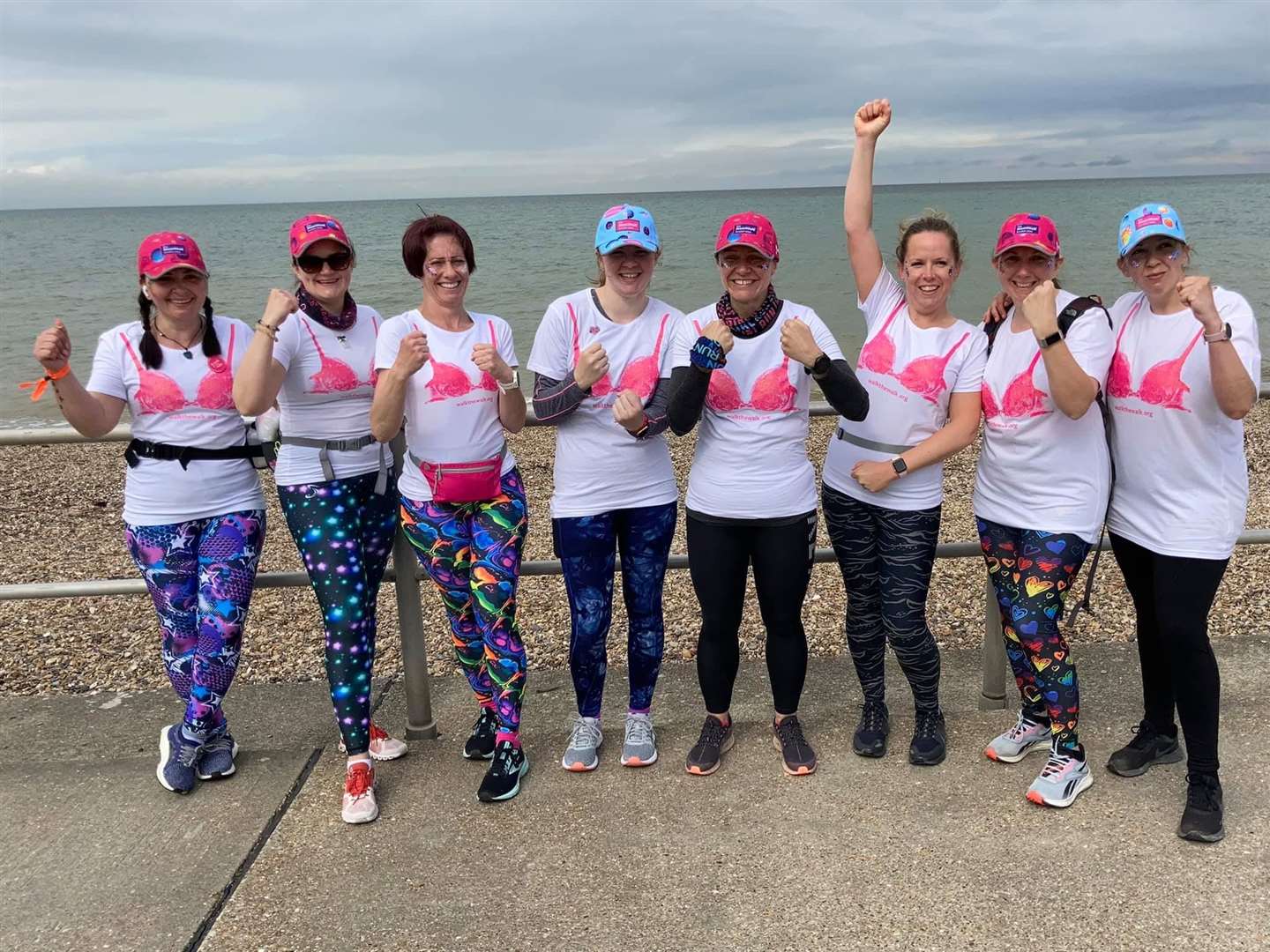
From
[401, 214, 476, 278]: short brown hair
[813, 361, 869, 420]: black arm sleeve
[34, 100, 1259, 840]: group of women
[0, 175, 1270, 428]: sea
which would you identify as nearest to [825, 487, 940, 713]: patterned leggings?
[34, 100, 1259, 840]: group of women

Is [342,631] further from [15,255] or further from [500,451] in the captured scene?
[15,255]

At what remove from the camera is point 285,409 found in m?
2.93

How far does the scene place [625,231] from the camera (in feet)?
9.47

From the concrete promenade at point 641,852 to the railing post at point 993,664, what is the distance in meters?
0.08

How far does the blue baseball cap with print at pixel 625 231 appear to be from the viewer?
9.44 feet

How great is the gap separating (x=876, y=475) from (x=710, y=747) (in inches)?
41.3

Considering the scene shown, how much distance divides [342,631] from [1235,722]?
3010 mm

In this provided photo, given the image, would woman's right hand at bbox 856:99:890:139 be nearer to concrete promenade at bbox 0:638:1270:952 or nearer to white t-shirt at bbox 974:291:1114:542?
white t-shirt at bbox 974:291:1114:542

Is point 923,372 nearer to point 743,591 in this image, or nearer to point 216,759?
point 743,591

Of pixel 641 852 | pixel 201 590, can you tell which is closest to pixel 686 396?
pixel 641 852

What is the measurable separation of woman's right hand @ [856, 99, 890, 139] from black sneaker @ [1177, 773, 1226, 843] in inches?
87.9

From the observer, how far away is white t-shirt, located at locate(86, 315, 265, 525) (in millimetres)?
2896

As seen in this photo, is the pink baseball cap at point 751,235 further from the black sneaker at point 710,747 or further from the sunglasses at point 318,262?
the black sneaker at point 710,747

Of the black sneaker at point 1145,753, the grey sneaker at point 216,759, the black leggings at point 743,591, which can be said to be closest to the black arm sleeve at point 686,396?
the black leggings at point 743,591
